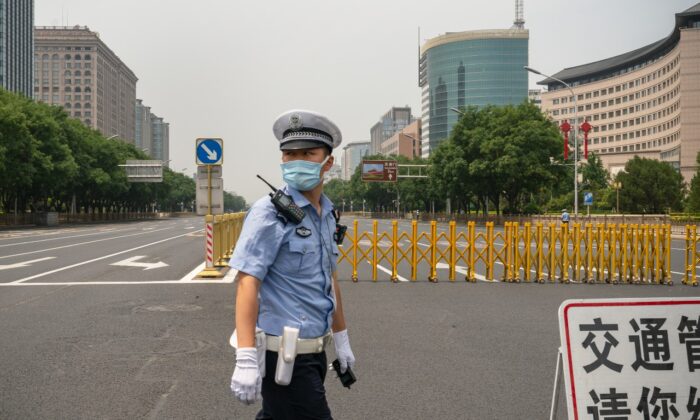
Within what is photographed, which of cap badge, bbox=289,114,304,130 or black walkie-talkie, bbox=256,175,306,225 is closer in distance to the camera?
black walkie-talkie, bbox=256,175,306,225

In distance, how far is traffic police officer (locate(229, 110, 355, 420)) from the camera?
8.58 ft

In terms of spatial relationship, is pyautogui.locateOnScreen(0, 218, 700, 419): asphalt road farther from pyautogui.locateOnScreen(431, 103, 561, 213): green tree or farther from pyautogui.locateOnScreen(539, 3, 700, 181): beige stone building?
pyautogui.locateOnScreen(539, 3, 700, 181): beige stone building

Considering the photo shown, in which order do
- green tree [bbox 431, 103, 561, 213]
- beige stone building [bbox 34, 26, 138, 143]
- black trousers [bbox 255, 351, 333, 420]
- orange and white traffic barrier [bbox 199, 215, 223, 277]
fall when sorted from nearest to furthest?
black trousers [bbox 255, 351, 333, 420]
orange and white traffic barrier [bbox 199, 215, 223, 277]
green tree [bbox 431, 103, 561, 213]
beige stone building [bbox 34, 26, 138, 143]

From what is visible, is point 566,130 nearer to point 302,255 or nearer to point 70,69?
point 302,255

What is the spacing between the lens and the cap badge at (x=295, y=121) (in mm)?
2842

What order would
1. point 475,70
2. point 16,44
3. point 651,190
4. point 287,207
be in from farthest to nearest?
point 475,70, point 16,44, point 651,190, point 287,207

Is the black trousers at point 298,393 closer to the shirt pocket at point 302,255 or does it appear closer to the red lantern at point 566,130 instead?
the shirt pocket at point 302,255

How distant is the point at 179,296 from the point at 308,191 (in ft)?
28.5

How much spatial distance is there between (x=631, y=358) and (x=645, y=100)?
13690cm

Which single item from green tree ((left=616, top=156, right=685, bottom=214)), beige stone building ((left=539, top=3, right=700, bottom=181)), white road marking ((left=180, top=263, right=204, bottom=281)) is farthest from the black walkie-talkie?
beige stone building ((left=539, top=3, right=700, bottom=181))

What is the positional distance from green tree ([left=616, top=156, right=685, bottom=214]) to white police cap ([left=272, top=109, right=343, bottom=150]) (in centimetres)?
7558

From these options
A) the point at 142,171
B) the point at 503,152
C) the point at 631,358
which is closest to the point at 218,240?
the point at 631,358

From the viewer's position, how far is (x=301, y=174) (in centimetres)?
285

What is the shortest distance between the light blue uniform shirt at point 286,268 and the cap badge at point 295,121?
297 mm
